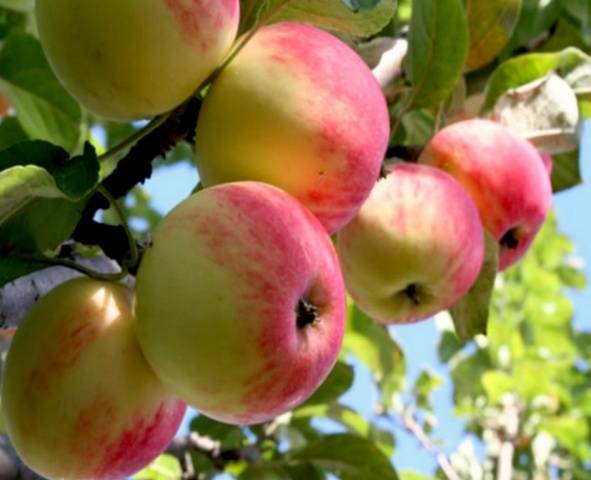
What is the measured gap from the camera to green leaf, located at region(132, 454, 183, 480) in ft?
6.24

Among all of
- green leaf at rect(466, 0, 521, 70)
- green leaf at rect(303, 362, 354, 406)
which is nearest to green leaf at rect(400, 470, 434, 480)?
green leaf at rect(303, 362, 354, 406)

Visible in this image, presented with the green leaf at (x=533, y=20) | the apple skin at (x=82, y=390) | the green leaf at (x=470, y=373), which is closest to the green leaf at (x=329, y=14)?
the apple skin at (x=82, y=390)

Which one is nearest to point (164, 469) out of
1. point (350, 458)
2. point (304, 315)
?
point (350, 458)

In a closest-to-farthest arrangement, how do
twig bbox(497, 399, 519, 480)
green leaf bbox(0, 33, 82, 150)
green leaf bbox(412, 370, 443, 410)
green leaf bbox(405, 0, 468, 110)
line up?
green leaf bbox(405, 0, 468, 110) → green leaf bbox(0, 33, 82, 150) → twig bbox(497, 399, 519, 480) → green leaf bbox(412, 370, 443, 410)

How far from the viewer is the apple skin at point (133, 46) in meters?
1.00

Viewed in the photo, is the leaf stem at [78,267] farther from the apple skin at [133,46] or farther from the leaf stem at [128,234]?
the apple skin at [133,46]

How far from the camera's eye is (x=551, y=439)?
10.1 feet

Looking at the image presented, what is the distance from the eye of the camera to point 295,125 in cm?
103

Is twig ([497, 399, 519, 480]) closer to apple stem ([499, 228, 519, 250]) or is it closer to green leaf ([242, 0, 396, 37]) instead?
apple stem ([499, 228, 519, 250])

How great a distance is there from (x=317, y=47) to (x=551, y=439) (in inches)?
89.0

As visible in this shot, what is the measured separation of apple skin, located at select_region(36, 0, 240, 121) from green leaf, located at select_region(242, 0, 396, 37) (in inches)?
4.2

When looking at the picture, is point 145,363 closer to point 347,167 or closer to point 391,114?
point 347,167

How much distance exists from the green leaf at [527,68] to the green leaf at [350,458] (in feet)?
2.03

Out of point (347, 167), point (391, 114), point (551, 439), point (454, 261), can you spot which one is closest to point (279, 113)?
point (347, 167)
